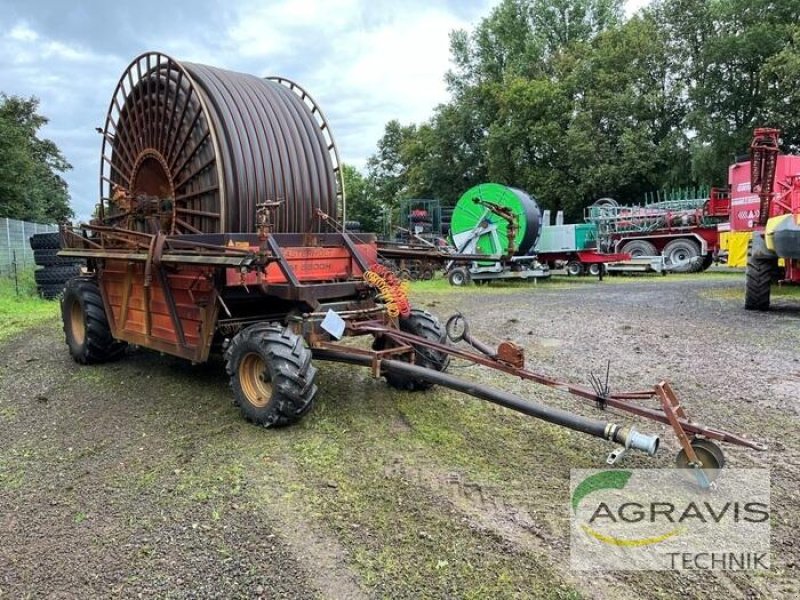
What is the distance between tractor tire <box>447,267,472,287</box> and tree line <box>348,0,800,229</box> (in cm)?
1396

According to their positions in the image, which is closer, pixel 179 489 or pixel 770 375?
pixel 179 489

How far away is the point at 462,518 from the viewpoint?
11.2 ft

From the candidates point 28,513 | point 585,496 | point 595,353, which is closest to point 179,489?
point 28,513

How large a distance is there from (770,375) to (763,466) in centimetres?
266

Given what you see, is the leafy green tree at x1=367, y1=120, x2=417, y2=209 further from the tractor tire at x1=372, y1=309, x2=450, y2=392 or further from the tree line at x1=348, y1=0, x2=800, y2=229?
the tractor tire at x1=372, y1=309, x2=450, y2=392

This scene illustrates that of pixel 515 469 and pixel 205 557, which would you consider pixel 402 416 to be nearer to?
pixel 515 469

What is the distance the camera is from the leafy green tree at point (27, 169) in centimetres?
2525

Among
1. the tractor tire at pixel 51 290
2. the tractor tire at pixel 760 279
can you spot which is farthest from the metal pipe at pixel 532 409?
the tractor tire at pixel 51 290

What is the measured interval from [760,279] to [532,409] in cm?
847

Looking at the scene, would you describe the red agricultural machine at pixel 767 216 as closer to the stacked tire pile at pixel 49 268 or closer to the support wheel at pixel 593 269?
the support wheel at pixel 593 269

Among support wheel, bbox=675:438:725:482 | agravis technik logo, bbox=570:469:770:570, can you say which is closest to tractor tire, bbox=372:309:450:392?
A: agravis technik logo, bbox=570:469:770:570

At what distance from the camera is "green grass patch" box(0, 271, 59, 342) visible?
1091cm

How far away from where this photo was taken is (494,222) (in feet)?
56.4

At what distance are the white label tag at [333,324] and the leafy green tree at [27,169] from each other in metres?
17.7
